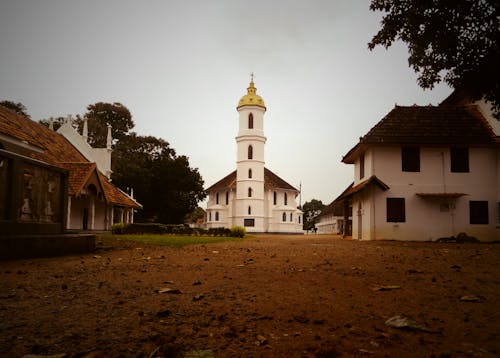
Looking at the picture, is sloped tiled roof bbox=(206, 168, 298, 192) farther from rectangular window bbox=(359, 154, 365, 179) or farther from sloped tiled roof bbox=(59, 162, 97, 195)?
sloped tiled roof bbox=(59, 162, 97, 195)

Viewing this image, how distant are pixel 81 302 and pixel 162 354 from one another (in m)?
1.88

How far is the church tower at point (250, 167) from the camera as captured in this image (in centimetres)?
5644

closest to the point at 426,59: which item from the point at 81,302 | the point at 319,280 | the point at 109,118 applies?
the point at 319,280

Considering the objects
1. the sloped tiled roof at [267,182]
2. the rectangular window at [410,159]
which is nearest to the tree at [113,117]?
the sloped tiled roof at [267,182]

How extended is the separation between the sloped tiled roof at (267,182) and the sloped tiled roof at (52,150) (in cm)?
3090

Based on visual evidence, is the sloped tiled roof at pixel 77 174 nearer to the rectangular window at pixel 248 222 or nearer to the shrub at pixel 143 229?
the shrub at pixel 143 229

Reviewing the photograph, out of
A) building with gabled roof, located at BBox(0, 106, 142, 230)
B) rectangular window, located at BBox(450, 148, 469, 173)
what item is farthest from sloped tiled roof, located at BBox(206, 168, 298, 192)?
rectangular window, located at BBox(450, 148, 469, 173)

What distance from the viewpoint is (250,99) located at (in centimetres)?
5750

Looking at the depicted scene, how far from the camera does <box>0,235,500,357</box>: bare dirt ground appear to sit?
9.28ft

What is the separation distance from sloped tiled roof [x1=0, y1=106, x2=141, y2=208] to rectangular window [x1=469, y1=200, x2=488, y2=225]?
22.7m

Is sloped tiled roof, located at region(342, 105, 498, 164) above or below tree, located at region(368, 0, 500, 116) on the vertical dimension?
above

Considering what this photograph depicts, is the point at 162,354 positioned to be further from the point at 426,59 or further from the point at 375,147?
the point at 375,147

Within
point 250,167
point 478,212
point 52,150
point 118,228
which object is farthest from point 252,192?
point 478,212

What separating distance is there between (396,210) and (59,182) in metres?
18.6
